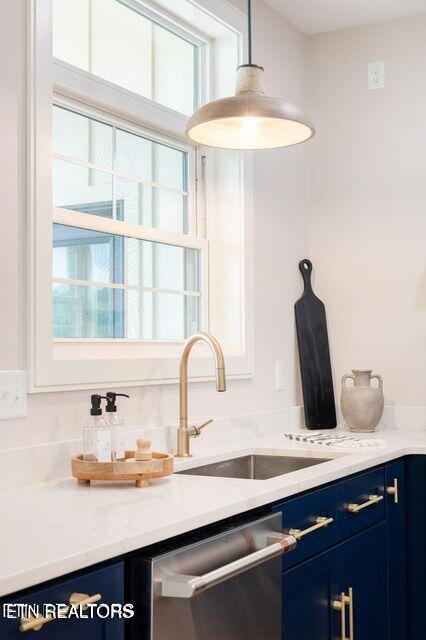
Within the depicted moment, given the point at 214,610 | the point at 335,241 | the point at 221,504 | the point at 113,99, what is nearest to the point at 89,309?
the point at 113,99

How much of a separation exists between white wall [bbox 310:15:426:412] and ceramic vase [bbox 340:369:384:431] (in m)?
0.19

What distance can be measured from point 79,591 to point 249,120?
144cm

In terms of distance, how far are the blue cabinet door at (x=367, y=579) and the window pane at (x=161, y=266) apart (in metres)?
1.08

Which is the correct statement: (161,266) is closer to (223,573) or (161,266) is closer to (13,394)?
(13,394)

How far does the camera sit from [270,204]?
10.9 ft

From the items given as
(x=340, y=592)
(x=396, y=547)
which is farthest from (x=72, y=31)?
(x=396, y=547)

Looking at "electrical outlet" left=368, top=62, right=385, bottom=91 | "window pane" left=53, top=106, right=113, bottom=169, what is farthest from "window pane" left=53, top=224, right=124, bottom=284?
"electrical outlet" left=368, top=62, right=385, bottom=91

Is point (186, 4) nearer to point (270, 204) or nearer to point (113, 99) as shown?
point (113, 99)

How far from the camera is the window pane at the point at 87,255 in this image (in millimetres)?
2393

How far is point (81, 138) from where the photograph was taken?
2.53 metres

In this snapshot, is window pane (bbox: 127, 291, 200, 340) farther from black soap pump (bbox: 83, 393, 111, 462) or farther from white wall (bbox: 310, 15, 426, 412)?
white wall (bbox: 310, 15, 426, 412)

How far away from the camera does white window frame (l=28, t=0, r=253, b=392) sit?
209cm

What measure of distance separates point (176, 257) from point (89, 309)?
1.69 ft

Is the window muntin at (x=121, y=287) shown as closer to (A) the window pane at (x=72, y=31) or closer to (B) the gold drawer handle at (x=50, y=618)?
(A) the window pane at (x=72, y=31)
